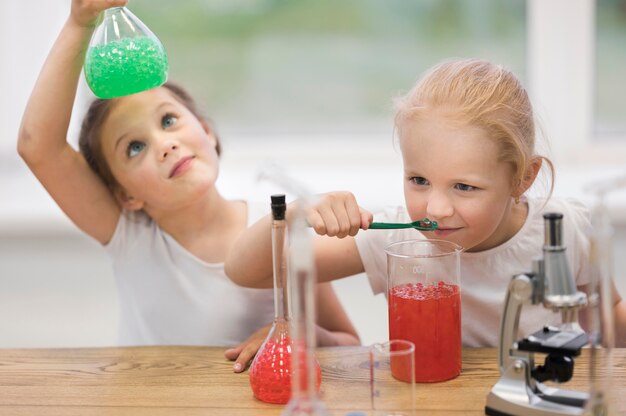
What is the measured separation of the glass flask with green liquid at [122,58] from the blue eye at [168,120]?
0.84 ft

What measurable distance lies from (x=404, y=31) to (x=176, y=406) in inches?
69.2

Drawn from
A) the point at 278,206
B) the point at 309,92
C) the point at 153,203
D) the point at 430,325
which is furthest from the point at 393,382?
the point at 309,92

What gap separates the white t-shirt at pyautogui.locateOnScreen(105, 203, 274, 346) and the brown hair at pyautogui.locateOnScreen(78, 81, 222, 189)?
107 millimetres

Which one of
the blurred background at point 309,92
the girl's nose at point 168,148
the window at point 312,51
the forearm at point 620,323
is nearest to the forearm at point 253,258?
the girl's nose at point 168,148

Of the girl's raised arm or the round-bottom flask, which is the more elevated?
the girl's raised arm

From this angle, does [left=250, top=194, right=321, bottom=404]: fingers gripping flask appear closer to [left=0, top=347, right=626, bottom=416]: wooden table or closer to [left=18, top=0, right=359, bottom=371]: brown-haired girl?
[left=0, top=347, right=626, bottom=416]: wooden table

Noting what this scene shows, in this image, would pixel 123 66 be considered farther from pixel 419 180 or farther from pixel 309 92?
pixel 309 92

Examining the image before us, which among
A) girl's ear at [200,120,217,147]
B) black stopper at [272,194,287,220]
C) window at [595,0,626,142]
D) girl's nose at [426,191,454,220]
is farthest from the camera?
window at [595,0,626,142]

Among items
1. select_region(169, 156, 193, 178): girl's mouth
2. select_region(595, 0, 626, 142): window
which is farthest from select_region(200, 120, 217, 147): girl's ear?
select_region(595, 0, 626, 142): window

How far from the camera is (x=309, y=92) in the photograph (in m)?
2.71

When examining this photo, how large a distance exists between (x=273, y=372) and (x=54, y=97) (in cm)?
65

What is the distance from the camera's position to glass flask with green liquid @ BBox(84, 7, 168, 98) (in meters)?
1.26

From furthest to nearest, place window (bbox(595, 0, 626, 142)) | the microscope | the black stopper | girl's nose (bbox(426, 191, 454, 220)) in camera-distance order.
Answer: window (bbox(595, 0, 626, 142)) → girl's nose (bbox(426, 191, 454, 220)) → the black stopper → the microscope

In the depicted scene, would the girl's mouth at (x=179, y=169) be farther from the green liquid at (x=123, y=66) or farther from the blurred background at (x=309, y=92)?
the blurred background at (x=309, y=92)
